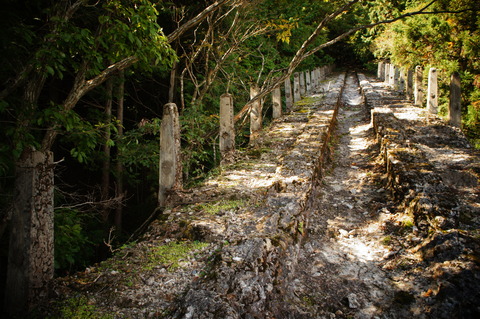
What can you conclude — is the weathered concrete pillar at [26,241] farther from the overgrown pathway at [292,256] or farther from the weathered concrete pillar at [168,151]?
the weathered concrete pillar at [168,151]

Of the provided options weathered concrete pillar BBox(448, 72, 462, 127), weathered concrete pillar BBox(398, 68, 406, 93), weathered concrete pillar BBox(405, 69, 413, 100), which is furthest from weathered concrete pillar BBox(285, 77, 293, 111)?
weathered concrete pillar BBox(398, 68, 406, 93)

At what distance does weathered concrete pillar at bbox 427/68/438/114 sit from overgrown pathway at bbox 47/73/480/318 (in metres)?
3.72

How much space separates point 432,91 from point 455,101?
5.16ft

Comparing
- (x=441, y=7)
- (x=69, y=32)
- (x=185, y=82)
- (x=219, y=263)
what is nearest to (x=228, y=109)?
(x=69, y=32)

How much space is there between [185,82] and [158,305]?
8.81 m

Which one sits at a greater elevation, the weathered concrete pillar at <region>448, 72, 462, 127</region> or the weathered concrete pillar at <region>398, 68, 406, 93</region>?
the weathered concrete pillar at <region>398, 68, 406, 93</region>

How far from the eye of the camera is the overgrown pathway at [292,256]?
206 centimetres

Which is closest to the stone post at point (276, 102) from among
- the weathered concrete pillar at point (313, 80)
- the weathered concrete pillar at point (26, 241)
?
the weathered concrete pillar at point (26, 241)

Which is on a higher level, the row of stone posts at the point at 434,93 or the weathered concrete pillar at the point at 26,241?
the row of stone posts at the point at 434,93

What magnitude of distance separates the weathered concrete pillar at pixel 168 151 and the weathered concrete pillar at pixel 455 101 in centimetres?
622

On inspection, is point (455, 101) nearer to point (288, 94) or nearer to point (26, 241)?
point (288, 94)

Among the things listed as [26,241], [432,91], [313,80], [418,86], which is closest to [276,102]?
[432,91]

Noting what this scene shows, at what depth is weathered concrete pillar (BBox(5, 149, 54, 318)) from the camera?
1.87 metres

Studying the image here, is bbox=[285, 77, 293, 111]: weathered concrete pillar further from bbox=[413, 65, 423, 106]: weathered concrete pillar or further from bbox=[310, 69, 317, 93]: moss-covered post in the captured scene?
bbox=[310, 69, 317, 93]: moss-covered post
